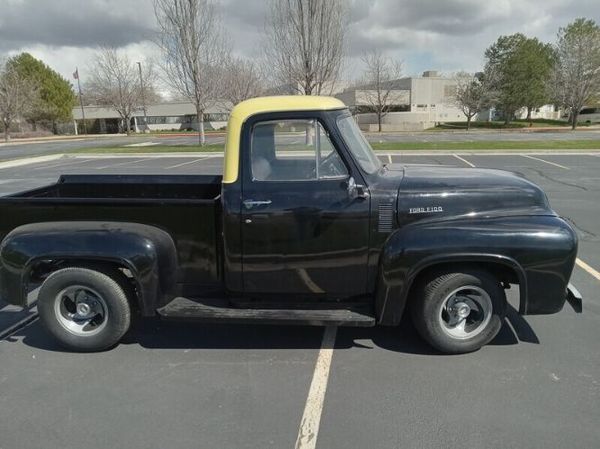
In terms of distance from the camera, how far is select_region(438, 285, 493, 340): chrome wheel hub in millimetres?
3451

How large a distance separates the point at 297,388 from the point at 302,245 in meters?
1.03

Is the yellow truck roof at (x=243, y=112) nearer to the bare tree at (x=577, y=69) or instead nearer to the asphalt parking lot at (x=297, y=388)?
the asphalt parking lot at (x=297, y=388)

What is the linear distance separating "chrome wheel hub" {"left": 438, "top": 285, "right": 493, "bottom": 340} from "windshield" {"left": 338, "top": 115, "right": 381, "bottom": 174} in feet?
3.90

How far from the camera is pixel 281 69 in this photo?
2052 cm

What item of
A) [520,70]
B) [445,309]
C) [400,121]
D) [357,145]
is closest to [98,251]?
[357,145]

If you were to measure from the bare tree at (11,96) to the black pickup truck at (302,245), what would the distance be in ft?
158

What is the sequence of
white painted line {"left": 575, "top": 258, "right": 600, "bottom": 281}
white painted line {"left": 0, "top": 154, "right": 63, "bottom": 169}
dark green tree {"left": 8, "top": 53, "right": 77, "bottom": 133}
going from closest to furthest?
white painted line {"left": 575, "top": 258, "right": 600, "bottom": 281}, white painted line {"left": 0, "top": 154, "right": 63, "bottom": 169}, dark green tree {"left": 8, "top": 53, "right": 77, "bottom": 133}

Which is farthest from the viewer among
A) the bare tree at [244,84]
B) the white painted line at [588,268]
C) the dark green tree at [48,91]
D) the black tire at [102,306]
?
the dark green tree at [48,91]

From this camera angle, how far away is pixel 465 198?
11.2 feet

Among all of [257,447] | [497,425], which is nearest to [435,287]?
[497,425]

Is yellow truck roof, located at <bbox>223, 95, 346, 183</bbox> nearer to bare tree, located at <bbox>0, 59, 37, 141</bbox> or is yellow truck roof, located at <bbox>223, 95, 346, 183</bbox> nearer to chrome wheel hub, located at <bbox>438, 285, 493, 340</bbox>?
chrome wheel hub, located at <bbox>438, 285, 493, 340</bbox>

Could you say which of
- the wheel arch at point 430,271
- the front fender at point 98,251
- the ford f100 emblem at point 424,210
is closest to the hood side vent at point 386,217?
the ford f100 emblem at point 424,210

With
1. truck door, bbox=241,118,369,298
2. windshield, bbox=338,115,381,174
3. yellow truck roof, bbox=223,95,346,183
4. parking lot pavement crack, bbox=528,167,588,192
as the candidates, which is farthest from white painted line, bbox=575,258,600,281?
parking lot pavement crack, bbox=528,167,588,192

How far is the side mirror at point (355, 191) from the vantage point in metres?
3.35
